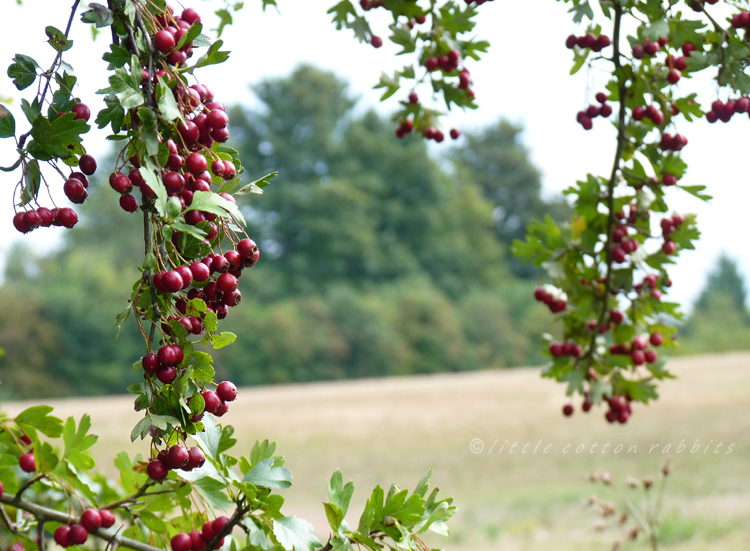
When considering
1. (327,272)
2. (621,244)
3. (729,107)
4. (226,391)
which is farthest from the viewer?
(327,272)

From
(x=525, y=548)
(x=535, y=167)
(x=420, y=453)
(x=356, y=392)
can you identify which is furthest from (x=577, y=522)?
(x=535, y=167)

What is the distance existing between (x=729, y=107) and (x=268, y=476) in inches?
44.2

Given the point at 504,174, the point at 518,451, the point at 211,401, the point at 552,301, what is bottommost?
the point at 518,451

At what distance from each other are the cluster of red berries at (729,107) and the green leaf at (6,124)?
4.03ft

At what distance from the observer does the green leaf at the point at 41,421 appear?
1.08m

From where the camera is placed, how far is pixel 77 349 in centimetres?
1377

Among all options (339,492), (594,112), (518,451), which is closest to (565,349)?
(594,112)

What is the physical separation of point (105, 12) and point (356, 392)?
29.0 ft

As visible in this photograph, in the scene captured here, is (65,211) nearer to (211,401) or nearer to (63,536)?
(211,401)

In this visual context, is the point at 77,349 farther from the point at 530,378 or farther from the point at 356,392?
the point at 530,378

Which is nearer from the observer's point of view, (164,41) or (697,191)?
(164,41)

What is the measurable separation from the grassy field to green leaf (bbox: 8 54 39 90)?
10.3 ft

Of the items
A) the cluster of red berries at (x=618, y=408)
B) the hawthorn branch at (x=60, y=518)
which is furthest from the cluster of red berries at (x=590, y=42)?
the hawthorn branch at (x=60, y=518)

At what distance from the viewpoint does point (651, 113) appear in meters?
1.45
